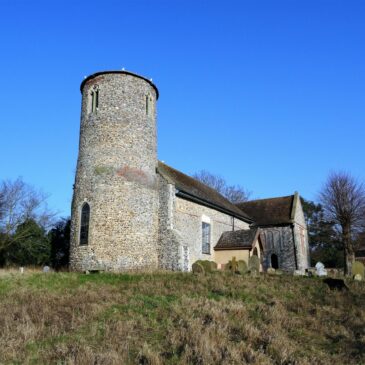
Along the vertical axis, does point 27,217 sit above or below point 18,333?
above

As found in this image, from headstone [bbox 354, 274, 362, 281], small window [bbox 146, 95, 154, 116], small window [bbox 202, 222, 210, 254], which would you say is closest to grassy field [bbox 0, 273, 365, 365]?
headstone [bbox 354, 274, 362, 281]

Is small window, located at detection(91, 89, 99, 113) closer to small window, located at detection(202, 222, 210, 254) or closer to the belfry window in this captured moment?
the belfry window

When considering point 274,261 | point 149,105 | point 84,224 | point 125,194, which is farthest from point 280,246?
point 84,224

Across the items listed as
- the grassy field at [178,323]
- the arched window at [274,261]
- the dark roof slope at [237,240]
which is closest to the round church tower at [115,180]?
the grassy field at [178,323]

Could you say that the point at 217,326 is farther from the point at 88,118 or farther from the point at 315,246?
the point at 315,246

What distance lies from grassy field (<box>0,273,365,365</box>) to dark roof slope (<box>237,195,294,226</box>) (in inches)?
704

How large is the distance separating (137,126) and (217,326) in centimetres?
1466

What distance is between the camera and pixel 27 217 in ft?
111

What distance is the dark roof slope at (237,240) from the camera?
26.1 metres

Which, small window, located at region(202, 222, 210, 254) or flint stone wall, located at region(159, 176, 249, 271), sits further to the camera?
small window, located at region(202, 222, 210, 254)

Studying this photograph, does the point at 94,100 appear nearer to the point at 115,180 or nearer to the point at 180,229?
the point at 115,180

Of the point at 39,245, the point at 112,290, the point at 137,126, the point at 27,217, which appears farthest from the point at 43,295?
the point at 27,217

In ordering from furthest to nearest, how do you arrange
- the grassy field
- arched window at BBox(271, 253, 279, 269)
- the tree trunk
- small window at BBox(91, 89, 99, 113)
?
the tree trunk
arched window at BBox(271, 253, 279, 269)
small window at BBox(91, 89, 99, 113)
the grassy field

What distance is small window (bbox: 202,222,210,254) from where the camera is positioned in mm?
25578
